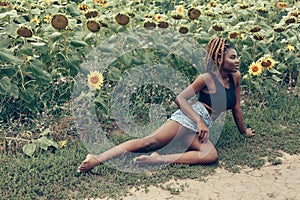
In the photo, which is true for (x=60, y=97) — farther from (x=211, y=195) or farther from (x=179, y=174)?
(x=211, y=195)

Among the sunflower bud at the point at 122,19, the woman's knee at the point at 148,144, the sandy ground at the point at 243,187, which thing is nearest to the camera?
the sandy ground at the point at 243,187

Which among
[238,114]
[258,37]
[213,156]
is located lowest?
[213,156]

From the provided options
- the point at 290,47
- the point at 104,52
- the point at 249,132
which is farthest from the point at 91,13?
the point at 290,47

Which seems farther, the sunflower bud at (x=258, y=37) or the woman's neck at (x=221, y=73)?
the sunflower bud at (x=258, y=37)

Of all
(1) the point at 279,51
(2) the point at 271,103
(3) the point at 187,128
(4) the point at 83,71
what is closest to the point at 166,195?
(3) the point at 187,128

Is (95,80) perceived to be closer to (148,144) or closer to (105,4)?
(148,144)

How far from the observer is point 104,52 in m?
5.70

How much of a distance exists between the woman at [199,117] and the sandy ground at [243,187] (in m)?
0.28

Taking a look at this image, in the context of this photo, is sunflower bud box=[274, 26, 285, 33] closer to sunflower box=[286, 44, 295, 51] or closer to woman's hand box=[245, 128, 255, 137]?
sunflower box=[286, 44, 295, 51]

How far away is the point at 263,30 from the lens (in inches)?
258

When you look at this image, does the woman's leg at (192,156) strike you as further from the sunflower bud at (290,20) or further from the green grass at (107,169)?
the sunflower bud at (290,20)

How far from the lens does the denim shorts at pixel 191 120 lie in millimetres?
5113

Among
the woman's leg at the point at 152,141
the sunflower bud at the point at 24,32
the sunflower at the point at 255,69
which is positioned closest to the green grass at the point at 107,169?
the woman's leg at the point at 152,141

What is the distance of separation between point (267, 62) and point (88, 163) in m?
2.16
